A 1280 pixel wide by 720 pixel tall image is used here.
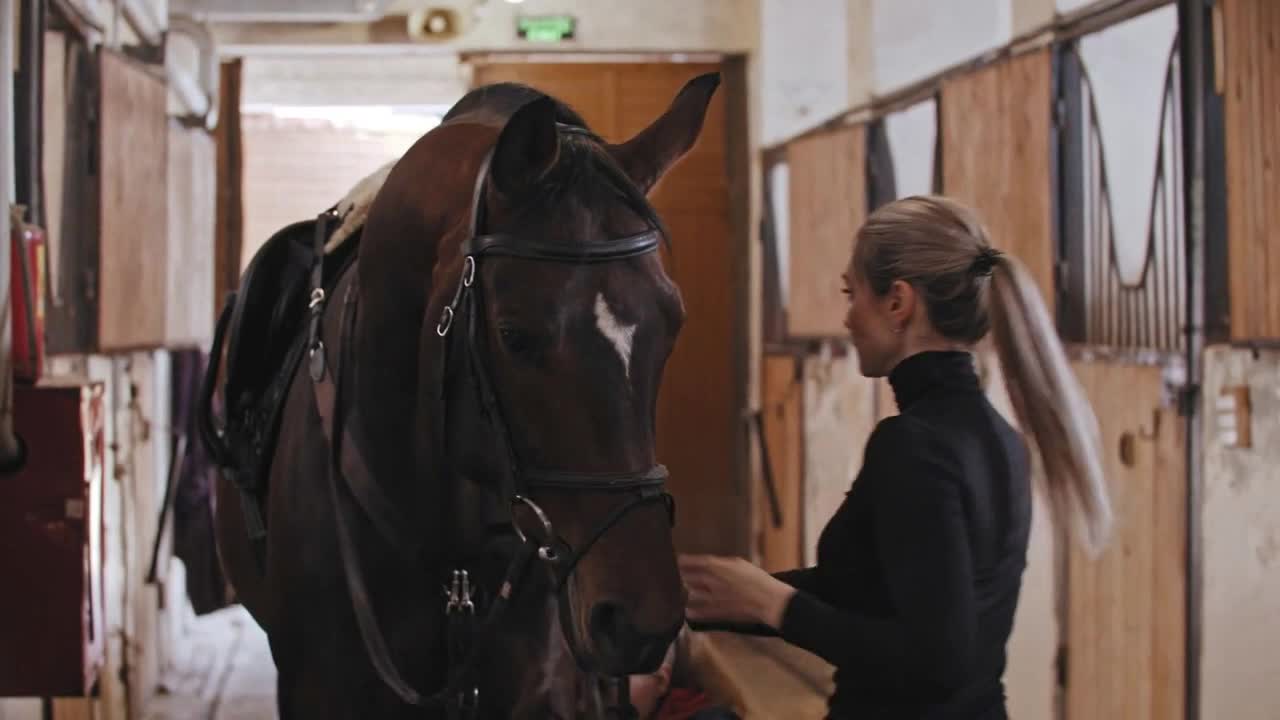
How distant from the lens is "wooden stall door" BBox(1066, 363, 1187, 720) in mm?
2727

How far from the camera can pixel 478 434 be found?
156 centimetres

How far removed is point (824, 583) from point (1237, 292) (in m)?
1.40

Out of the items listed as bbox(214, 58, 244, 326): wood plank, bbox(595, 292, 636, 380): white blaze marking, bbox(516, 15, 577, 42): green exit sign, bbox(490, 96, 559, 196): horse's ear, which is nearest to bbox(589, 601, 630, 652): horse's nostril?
bbox(595, 292, 636, 380): white blaze marking

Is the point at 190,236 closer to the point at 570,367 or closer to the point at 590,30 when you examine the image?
the point at 590,30

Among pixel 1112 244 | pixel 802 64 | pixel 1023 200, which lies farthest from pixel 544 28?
pixel 1112 244

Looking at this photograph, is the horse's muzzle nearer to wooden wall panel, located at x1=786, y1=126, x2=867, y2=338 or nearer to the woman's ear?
the woman's ear

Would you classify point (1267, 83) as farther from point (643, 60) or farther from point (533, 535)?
point (643, 60)

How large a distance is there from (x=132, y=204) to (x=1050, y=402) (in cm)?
308

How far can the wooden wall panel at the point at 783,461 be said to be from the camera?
5.70 m

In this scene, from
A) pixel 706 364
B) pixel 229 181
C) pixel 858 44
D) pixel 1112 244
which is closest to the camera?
pixel 1112 244

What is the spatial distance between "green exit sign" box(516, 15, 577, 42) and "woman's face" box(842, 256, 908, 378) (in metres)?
5.05

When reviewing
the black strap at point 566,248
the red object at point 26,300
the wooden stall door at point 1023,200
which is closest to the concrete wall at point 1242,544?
the wooden stall door at point 1023,200

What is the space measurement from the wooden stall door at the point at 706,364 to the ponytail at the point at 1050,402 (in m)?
5.11

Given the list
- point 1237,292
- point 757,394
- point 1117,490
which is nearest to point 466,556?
point 1237,292
